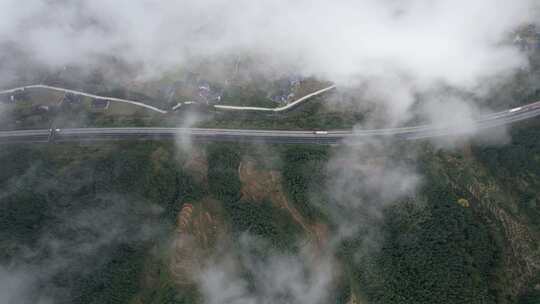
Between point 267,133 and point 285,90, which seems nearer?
point 267,133

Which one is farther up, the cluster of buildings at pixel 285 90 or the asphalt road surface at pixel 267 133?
the cluster of buildings at pixel 285 90

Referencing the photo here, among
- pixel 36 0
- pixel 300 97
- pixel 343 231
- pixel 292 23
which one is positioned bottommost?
pixel 343 231

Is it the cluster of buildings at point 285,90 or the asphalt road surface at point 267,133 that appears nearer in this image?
the asphalt road surface at point 267,133

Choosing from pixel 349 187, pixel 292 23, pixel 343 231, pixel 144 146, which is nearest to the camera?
pixel 343 231

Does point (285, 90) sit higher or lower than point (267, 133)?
higher

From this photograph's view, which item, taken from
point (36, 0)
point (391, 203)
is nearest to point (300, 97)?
point (391, 203)

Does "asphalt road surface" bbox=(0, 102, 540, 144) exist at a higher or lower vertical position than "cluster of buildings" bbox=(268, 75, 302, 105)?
lower

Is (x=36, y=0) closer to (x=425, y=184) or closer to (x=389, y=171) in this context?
(x=389, y=171)

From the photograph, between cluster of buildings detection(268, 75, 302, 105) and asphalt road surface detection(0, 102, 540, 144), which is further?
cluster of buildings detection(268, 75, 302, 105)
